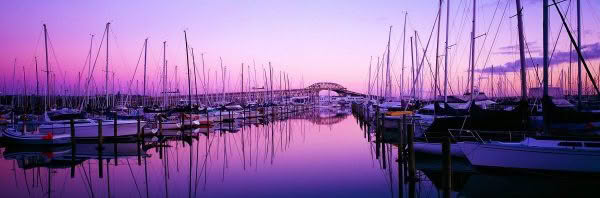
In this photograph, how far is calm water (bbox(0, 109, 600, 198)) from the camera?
14.2m

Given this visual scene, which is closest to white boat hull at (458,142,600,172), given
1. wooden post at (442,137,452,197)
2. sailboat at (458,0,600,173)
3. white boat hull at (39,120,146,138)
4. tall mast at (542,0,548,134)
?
sailboat at (458,0,600,173)

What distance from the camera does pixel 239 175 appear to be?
17.9m

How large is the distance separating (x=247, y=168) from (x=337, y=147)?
9.43 m

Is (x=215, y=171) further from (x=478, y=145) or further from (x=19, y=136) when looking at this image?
(x=19, y=136)

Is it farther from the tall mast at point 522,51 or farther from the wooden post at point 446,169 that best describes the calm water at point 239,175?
the tall mast at point 522,51

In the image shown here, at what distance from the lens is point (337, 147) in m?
28.0

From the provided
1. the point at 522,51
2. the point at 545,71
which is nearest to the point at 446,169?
the point at 545,71

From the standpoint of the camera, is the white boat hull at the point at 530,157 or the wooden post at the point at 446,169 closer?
the wooden post at the point at 446,169

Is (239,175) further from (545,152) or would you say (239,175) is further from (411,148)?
(545,152)

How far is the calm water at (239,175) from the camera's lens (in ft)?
46.6

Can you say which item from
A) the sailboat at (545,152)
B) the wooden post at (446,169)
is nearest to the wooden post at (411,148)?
the sailboat at (545,152)

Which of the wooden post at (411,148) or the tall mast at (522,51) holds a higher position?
the tall mast at (522,51)

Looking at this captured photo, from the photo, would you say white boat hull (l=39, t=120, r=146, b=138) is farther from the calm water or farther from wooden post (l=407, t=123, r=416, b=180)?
wooden post (l=407, t=123, r=416, b=180)

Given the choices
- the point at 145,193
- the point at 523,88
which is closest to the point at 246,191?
the point at 145,193
